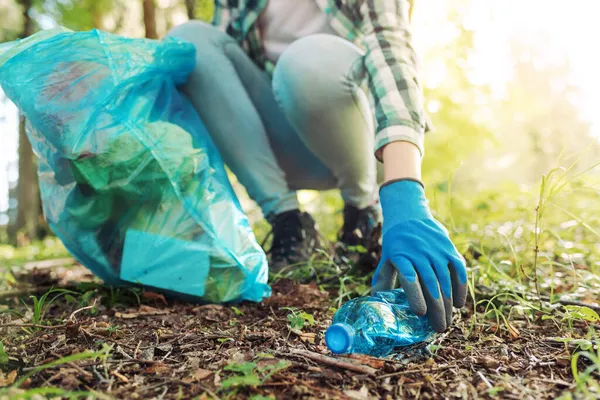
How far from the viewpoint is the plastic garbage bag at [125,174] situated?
1.28m

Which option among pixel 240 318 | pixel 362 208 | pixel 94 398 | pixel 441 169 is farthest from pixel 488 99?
pixel 94 398

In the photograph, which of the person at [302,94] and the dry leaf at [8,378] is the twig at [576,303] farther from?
the dry leaf at [8,378]

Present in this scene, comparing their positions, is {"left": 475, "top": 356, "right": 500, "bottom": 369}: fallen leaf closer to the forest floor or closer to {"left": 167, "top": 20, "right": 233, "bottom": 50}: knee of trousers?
the forest floor

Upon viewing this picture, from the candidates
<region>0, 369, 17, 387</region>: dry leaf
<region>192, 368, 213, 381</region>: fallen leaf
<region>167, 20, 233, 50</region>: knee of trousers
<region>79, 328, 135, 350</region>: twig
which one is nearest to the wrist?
<region>192, 368, 213, 381</region>: fallen leaf

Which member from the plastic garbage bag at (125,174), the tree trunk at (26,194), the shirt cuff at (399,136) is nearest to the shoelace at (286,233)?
the plastic garbage bag at (125,174)

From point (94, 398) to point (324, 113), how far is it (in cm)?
125

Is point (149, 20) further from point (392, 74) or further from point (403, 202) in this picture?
point (403, 202)

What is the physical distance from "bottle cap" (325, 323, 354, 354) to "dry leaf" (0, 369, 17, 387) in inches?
22.3

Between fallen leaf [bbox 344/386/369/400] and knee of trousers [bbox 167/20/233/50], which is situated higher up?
knee of trousers [bbox 167/20/233/50]

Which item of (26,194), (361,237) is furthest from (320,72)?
(26,194)

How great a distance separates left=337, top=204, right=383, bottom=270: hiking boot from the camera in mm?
1620

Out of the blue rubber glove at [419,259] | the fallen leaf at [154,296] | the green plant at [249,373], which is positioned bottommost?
the fallen leaf at [154,296]

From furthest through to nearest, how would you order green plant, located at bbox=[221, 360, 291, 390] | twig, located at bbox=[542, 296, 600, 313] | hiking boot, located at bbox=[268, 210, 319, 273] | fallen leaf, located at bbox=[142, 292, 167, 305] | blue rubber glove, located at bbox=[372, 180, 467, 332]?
hiking boot, located at bbox=[268, 210, 319, 273] < fallen leaf, located at bbox=[142, 292, 167, 305] < twig, located at bbox=[542, 296, 600, 313] < blue rubber glove, located at bbox=[372, 180, 467, 332] < green plant, located at bbox=[221, 360, 291, 390]

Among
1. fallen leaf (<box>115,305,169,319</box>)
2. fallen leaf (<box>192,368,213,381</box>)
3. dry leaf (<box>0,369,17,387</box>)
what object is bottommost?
fallen leaf (<box>115,305,169,319</box>)
